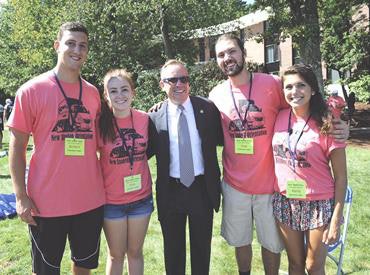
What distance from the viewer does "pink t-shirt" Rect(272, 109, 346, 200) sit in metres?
3.02

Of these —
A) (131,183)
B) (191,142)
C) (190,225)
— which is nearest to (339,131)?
(191,142)

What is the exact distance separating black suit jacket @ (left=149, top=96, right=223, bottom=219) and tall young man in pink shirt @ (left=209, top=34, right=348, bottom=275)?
0.47 feet

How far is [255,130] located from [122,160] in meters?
1.11

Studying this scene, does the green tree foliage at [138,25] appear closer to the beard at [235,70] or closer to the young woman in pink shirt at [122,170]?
the beard at [235,70]

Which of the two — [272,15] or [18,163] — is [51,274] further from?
[272,15]

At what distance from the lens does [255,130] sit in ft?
11.1

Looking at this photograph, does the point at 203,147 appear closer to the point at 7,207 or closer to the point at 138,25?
the point at 7,207

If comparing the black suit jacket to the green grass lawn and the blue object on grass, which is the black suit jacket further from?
the blue object on grass

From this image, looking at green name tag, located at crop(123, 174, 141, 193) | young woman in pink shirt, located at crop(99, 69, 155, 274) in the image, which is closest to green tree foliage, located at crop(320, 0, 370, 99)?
young woman in pink shirt, located at crop(99, 69, 155, 274)

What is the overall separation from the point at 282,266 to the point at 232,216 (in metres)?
1.20

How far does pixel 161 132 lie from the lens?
3352 mm

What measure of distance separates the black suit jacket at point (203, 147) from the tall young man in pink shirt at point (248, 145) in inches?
5.6

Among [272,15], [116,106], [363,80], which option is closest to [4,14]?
[272,15]

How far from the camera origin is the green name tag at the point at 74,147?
2.95 meters
